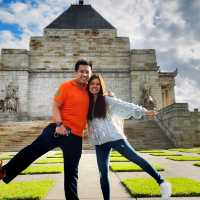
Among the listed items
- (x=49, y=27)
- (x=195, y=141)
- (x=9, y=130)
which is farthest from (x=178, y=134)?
(x=49, y=27)

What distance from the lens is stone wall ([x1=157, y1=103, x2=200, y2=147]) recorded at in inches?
834

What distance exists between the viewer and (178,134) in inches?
837

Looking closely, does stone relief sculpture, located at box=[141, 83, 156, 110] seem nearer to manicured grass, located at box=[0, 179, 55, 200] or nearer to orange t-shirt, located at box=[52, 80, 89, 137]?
manicured grass, located at box=[0, 179, 55, 200]

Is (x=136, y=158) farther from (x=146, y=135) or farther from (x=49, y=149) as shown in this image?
(x=146, y=135)

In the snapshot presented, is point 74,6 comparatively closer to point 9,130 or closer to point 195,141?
point 9,130

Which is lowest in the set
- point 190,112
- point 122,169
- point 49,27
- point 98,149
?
point 122,169

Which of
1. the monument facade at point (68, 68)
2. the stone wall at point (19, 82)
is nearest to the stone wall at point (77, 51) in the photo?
the monument facade at point (68, 68)

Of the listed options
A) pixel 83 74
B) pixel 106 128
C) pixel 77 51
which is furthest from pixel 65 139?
pixel 77 51

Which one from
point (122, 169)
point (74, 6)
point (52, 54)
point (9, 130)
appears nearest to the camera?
point (122, 169)

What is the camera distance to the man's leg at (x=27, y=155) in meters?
4.03

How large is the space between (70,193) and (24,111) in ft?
107

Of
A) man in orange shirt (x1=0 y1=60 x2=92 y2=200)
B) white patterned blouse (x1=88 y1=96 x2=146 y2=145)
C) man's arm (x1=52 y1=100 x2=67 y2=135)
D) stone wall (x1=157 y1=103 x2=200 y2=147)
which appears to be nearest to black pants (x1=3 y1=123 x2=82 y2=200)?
man in orange shirt (x1=0 y1=60 x2=92 y2=200)

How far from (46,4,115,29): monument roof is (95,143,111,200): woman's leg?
131 feet

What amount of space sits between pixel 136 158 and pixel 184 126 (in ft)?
58.7
